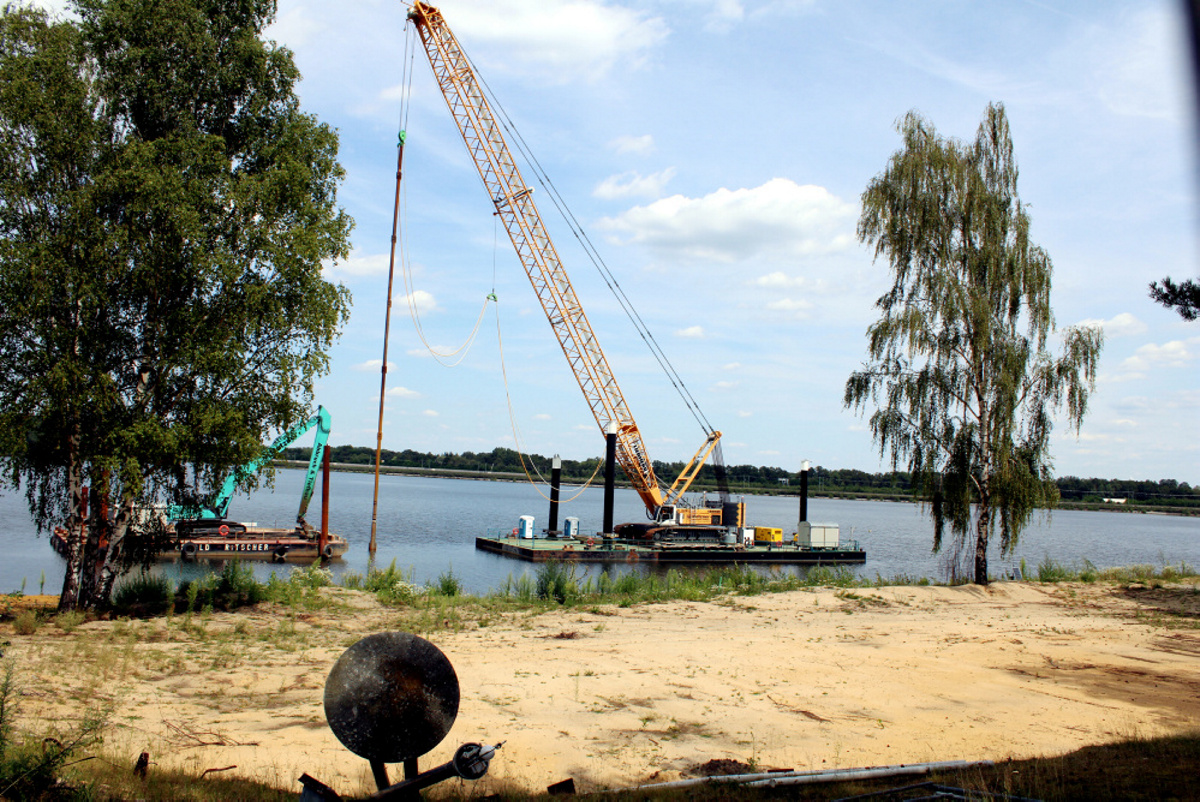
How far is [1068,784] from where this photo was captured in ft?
19.2

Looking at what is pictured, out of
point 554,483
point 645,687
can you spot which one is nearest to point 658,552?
point 554,483

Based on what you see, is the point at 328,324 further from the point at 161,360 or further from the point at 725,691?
the point at 725,691

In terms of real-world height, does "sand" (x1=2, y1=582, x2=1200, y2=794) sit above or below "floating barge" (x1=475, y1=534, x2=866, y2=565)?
above

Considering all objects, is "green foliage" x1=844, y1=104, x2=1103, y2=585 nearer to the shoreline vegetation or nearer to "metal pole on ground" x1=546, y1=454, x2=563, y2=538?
the shoreline vegetation

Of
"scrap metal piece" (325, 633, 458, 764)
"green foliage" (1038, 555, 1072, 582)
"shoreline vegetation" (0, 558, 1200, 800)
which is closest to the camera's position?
"scrap metal piece" (325, 633, 458, 764)

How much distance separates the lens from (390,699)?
13.9ft

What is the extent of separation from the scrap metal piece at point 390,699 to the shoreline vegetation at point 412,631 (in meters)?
1.63

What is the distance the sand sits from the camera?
23.1 feet

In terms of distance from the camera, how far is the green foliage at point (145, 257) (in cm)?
1315

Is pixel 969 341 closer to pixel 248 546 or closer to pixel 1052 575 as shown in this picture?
pixel 1052 575

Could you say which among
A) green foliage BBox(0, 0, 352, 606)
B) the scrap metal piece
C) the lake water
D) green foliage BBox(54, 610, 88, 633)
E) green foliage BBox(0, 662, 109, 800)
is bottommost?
the lake water

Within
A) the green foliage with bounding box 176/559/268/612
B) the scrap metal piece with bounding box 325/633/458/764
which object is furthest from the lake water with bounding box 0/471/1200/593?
the scrap metal piece with bounding box 325/633/458/764

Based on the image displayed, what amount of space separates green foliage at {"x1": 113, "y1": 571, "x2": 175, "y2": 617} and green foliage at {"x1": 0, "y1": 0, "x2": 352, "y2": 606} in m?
0.47

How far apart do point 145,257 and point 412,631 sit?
782 centimetres
